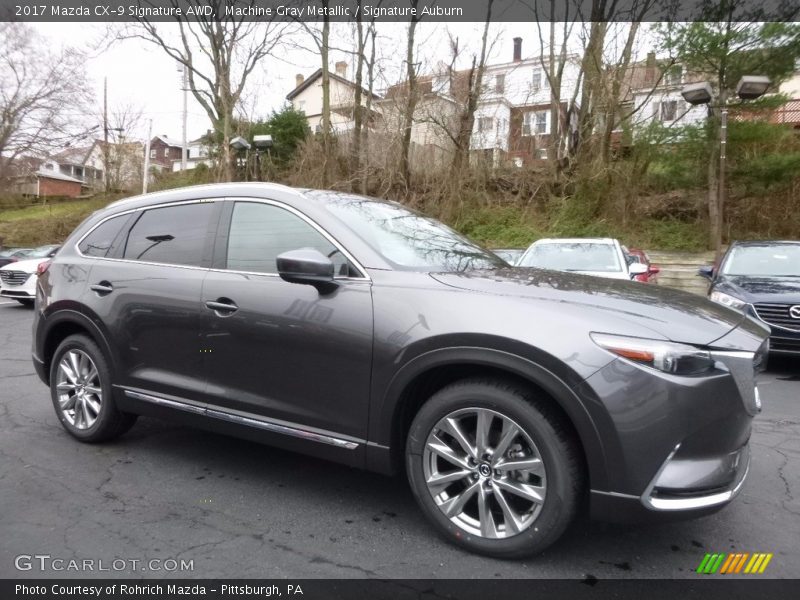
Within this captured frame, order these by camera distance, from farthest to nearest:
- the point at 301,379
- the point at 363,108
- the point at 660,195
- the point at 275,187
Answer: the point at 363,108 < the point at 660,195 < the point at 275,187 < the point at 301,379

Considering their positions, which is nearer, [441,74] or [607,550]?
[607,550]

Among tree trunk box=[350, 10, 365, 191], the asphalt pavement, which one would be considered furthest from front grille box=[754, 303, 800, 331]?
tree trunk box=[350, 10, 365, 191]

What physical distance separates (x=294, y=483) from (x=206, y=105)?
89.7 feet

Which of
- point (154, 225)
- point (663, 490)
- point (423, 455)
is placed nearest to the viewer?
point (663, 490)

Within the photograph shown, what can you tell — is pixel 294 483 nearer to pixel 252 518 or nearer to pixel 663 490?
pixel 252 518

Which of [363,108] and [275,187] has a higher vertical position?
[363,108]

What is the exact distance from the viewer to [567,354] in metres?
2.40

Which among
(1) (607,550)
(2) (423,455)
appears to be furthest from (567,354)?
(1) (607,550)

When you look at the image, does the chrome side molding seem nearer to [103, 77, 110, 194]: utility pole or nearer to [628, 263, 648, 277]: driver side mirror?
[628, 263, 648, 277]: driver side mirror

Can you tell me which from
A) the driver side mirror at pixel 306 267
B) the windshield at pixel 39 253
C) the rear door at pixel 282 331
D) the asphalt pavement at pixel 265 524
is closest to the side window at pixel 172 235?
the rear door at pixel 282 331

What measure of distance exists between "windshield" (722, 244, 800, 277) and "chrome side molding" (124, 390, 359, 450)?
22.2ft

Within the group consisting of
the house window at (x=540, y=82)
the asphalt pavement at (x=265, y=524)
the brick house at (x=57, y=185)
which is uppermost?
the house window at (x=540, y=82)

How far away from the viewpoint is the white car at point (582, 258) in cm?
835

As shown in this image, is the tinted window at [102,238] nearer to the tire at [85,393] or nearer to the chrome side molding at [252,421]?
the tire at [85,393]
